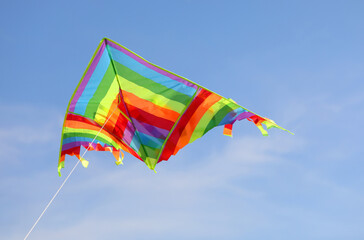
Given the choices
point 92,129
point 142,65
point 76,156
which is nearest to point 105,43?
point 142,65

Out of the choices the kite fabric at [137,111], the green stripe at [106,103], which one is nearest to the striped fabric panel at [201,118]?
the kite fabric at [137,111]

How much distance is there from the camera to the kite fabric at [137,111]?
483cm

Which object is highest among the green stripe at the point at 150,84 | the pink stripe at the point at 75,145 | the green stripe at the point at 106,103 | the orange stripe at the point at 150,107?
the green stripe at the point at 150,84

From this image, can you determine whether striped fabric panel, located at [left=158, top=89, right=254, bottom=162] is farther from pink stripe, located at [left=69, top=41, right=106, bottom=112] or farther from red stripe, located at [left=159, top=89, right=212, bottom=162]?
pink stripe, located at [left=69, top=41, right=106, bottom=112]

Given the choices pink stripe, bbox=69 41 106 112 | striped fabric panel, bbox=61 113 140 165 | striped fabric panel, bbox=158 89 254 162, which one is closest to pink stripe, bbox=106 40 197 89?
pink stripe, bbox=69 41 106 112

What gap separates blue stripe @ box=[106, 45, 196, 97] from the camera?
473 centimetres

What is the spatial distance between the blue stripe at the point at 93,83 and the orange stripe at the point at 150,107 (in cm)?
50

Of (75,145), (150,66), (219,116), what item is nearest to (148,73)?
(150,66)

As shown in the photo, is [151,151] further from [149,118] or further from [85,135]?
[85,135]

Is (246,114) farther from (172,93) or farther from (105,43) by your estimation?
(105,43)

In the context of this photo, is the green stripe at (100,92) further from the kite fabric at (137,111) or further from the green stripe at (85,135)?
the green stripe at (85,135)

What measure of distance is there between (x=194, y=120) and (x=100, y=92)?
1.40 metres

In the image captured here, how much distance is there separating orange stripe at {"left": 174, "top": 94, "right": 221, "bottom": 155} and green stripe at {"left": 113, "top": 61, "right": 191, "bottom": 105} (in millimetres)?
255

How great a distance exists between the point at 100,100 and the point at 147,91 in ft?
2.16
